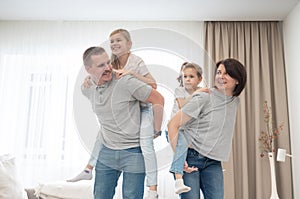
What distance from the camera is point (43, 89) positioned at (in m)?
3.11

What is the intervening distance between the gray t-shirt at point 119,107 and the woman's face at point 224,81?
256 millimetres

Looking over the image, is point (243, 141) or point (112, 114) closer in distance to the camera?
point (112, 114)

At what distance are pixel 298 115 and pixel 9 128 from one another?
112 inches

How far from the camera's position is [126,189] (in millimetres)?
883

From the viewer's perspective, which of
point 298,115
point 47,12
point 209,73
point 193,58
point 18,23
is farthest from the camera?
point 18,23

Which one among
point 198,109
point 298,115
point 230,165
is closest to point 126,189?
point 198,109

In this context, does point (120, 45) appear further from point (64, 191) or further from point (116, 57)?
point (64, 191)

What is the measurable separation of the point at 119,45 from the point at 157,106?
0.62ft

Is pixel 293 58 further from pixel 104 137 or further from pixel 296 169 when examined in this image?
pixel 104 137

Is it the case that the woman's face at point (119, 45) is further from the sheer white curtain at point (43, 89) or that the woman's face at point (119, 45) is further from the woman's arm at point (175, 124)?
the sheer white curtain at point (43, 89)

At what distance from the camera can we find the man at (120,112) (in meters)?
0.80

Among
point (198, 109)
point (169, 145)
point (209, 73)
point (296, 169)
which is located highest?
point (209, 73)

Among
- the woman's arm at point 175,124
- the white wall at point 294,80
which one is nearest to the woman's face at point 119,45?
the woman's arm at point 175,124

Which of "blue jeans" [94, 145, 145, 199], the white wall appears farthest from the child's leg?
the white wall
